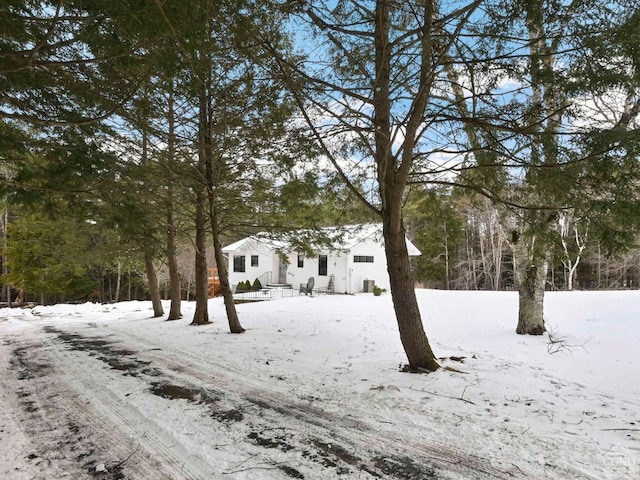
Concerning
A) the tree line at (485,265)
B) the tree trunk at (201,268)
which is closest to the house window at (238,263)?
the tree line at (485,265)

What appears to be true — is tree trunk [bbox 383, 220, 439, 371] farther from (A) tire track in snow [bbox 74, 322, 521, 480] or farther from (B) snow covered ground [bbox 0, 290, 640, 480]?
(A) tire track in snow [bbox 74, 322, 521, 480]

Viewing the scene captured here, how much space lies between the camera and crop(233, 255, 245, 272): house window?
26406 millimetres

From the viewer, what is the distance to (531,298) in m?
8.46

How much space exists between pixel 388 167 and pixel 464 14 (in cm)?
205

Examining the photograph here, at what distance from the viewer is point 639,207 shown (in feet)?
11.8

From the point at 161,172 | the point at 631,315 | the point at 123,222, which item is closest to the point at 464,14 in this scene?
the point at 123,222

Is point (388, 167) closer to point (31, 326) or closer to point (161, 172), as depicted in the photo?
point (161, 172)

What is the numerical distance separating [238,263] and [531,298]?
830 inches

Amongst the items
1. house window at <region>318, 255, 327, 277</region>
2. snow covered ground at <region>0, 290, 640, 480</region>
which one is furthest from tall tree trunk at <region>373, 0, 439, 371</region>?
house window at <region>318, 255, 327, 277</region>

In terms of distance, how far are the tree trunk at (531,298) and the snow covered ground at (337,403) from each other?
36 cm

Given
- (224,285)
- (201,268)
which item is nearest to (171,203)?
(201,268)

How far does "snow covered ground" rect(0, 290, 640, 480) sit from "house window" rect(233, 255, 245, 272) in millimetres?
17936

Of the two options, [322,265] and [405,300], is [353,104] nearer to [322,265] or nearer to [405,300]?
[405,300]

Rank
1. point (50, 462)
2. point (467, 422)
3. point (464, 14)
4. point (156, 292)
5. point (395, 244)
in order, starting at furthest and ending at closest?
point (156, 292) → point (395, 244) → point (464, 14) → point (467, 422) → point (50, 462)
